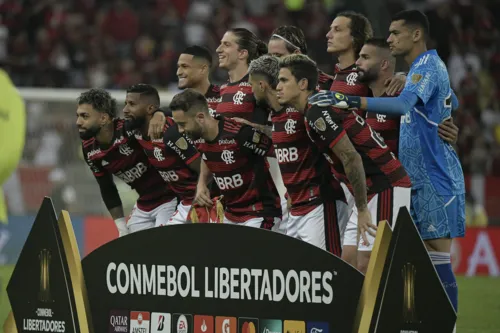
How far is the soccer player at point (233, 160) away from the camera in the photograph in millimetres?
7379

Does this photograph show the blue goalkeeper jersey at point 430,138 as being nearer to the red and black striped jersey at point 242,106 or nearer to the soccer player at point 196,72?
the red and black striped jersey at point 242,106

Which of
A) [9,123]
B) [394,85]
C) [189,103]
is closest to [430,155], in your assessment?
[394,85]

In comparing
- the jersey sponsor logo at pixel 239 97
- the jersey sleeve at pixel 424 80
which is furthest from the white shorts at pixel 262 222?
the jersey sleeve at pixel 424 80

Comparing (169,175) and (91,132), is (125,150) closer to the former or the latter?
(91,132)

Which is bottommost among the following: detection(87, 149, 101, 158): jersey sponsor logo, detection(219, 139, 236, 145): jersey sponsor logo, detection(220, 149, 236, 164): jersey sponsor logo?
detection(220, 149, 236, 164): jersey sponsor logo

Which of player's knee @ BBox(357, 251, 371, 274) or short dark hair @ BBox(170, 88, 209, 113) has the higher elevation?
short dark hair @ BBox(170, 88, 209, 113)

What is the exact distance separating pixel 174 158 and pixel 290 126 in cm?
165

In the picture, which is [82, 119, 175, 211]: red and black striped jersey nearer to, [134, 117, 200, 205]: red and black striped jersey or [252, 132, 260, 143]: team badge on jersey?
[134, 117, 200, 205]: red and black striped jersey

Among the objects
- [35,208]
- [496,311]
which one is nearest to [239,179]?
[496,311]

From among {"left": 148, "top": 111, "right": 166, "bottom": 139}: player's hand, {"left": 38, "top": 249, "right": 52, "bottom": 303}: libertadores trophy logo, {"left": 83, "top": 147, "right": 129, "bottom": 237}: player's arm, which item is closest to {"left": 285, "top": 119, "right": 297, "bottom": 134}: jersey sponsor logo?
{"left": 148, "top": 111, "right": 166, "bottom": 139}: player's hand

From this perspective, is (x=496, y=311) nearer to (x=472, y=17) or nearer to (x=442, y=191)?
(x=442, y=191)

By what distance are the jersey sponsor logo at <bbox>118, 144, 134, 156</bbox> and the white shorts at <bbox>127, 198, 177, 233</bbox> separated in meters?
0.64

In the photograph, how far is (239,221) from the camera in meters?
7.59

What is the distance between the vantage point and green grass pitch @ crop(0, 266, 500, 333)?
905 centimetres
